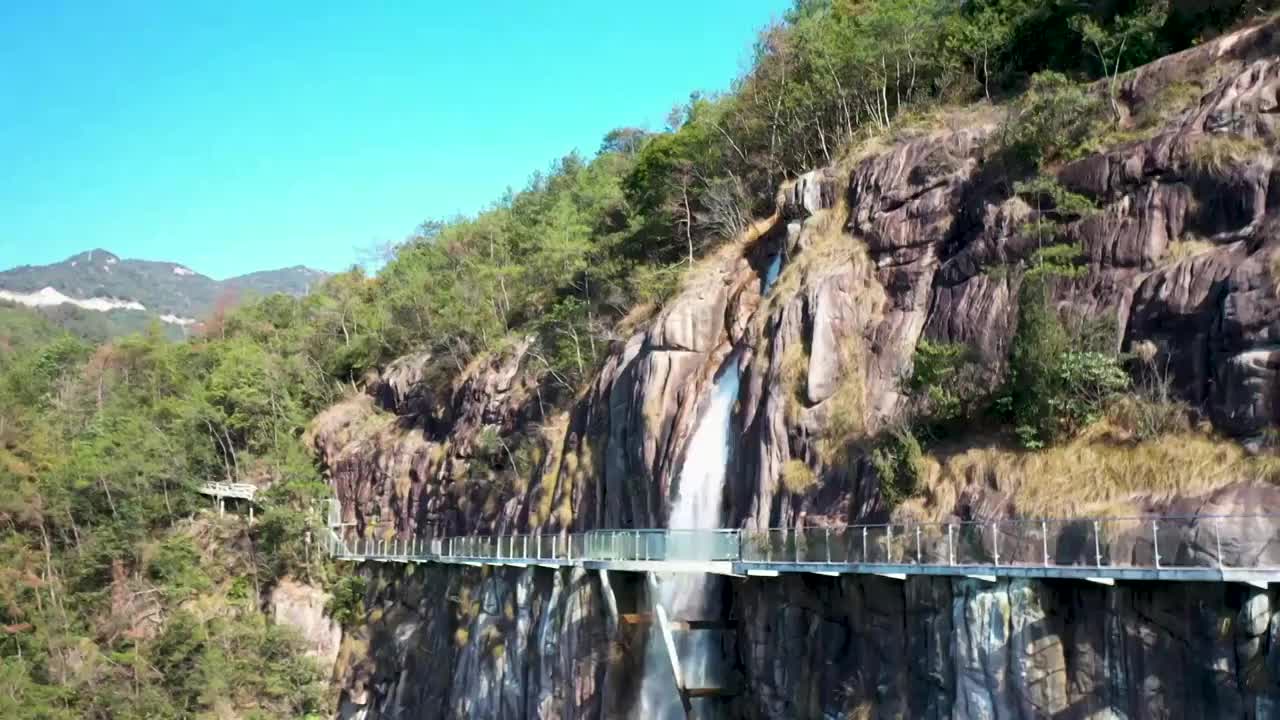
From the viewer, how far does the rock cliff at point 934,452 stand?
22406 mm

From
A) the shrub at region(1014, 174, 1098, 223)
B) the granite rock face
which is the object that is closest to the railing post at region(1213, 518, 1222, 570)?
the granite rock face

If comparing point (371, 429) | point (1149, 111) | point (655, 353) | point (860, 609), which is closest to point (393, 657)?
point (371, 429)

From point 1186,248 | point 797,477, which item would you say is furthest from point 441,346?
point 1186,248

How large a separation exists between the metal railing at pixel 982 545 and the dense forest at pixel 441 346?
292 centimetres

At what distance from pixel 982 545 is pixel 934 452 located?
535cm

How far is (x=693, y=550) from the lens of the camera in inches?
1286

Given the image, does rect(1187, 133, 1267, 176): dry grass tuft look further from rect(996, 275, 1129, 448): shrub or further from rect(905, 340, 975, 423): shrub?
rect(905, 340, 975, 423): shrub

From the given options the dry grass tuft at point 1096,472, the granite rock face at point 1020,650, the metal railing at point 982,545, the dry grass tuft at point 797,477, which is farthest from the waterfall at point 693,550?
the dry grass tuft at point 1096,472

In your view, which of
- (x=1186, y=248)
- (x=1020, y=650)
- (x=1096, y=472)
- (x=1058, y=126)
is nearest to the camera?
(x=1020, y=650)

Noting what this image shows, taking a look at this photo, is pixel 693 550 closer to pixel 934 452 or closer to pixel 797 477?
pixel 797 477

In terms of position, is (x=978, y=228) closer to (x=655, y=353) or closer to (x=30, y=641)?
(x=655, y=353)

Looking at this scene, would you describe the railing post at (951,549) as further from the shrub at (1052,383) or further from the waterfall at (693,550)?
the waterfall at (693,550)

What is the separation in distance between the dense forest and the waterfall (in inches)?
305

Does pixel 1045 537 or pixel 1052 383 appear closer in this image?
pixel 1045 537
